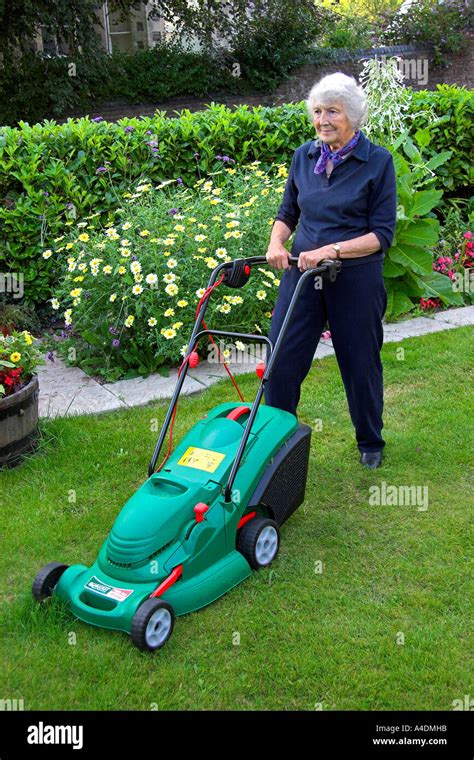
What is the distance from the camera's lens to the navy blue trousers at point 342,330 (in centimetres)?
381

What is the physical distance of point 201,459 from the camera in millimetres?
3273

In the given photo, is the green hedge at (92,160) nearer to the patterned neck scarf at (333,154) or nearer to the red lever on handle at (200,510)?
the patterned neck scarf at (333,154)

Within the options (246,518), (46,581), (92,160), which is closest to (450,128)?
(92,160)

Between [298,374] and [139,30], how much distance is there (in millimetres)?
16285

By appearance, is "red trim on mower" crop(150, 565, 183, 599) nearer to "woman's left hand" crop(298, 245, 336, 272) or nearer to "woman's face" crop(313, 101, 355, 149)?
"woman's left hand" crop(298, 245, 336, 272)

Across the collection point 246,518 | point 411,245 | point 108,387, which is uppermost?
point 411,245

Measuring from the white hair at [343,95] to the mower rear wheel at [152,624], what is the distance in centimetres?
218

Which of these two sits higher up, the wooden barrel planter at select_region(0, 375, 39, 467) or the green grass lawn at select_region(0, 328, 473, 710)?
the wooden barrel planter at select_region(0, 375, 39, 467)

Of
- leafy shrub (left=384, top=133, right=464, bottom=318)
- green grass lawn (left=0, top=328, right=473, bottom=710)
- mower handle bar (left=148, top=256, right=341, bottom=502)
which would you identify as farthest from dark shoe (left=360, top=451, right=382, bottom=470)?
leafy shrub (left=384, top=133, right=464, bottom=318)

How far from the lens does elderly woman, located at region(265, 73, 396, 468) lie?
11.6ft

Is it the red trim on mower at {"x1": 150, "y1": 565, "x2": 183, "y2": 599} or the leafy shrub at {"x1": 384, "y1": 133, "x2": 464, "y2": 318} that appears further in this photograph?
the leafy shrub at {"x1": 384, "y1": 133, "x2": 464, "y2": 318}

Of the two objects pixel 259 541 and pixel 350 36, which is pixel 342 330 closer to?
pixel 259 541

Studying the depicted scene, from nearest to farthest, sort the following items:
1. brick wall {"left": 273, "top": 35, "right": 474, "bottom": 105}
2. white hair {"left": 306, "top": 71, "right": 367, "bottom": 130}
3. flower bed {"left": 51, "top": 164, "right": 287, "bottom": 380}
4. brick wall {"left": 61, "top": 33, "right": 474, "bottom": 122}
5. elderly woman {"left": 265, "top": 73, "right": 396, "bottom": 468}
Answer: white hair {"left": 306, "top": 71, "right": 367, "bottom": 130}
elderly woman {"left": 265, "top": 73, "right": 396, "bottom": 468}
flower bed {"left": 51, "top": 164, "right": 287, "bottom": 380}
brick wall {"left": 61, "top": 33, "right": 474, "bottom": 122}
brick wall {"left": 273, "top": 35, "right": 474, "bottom": 105}

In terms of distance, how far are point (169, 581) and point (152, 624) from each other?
0.17m
